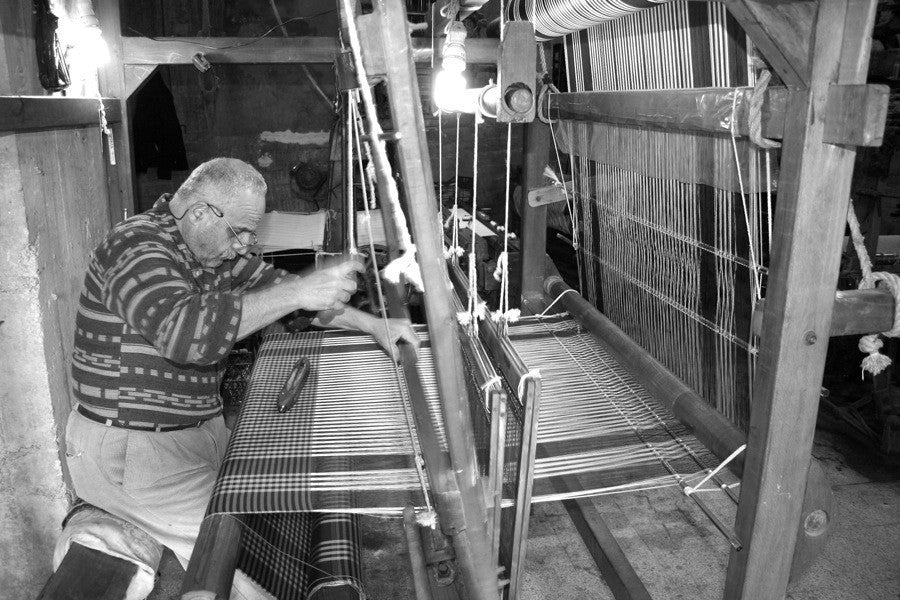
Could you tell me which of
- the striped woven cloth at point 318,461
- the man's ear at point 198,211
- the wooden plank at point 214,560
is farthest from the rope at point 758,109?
the man's ear at point 198,211

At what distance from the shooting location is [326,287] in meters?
2.05

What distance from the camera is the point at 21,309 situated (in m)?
2.85

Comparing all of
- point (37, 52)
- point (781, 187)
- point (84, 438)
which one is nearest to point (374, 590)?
point (84, 438)

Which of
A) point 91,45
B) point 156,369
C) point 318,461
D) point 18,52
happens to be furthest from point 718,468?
point 91,45

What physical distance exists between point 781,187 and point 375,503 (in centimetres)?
120

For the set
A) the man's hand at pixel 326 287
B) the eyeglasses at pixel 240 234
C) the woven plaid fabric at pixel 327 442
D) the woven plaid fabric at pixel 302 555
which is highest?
the eyeglasses at pixel 240 234

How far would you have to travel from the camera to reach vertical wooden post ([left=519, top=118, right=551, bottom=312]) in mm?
3246

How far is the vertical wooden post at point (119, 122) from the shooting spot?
380cm

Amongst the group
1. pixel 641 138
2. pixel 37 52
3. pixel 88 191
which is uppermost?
pixel 37 52

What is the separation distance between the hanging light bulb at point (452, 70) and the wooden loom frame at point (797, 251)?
1.12m

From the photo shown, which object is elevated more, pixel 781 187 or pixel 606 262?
pixel 781 187

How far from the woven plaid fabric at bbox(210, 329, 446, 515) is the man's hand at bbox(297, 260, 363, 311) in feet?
1.30

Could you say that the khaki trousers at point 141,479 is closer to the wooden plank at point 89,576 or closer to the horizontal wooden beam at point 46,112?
the wooden plank at point 89,576

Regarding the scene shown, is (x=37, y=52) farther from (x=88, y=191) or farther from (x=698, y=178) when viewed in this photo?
(x=698, y=178)
